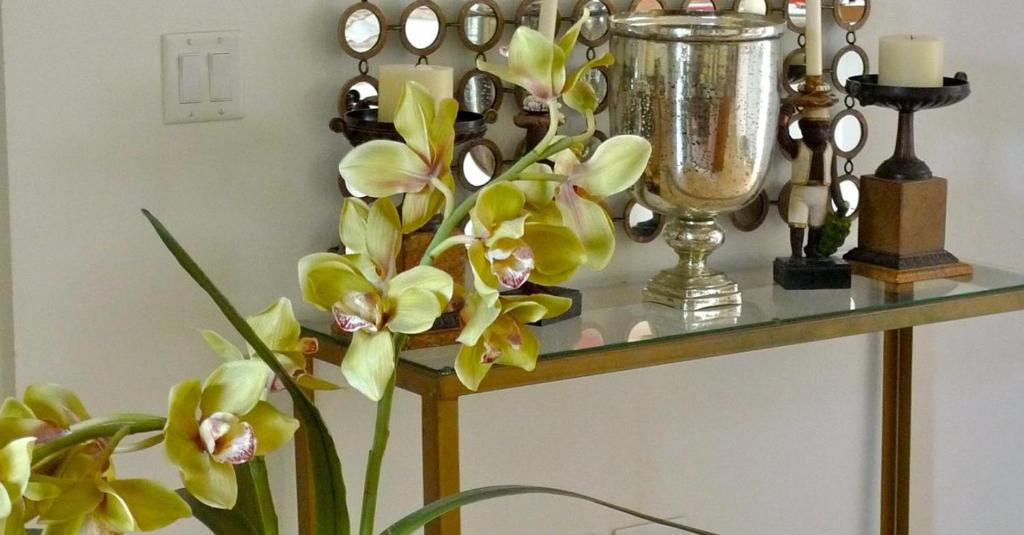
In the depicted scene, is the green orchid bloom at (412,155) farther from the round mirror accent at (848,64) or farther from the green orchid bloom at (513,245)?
the round mirror accent at (848,64)

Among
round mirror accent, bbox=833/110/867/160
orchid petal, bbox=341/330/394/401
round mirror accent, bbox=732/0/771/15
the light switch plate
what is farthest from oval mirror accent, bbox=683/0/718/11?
orchid petal, bbox=341/330/394/401

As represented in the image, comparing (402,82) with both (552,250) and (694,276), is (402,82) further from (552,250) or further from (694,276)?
(552,250)

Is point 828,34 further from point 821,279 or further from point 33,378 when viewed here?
point 33,378

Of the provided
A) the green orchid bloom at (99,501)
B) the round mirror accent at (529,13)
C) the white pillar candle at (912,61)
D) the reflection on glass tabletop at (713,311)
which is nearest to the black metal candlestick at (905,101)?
the white pillar candle at (912,61)

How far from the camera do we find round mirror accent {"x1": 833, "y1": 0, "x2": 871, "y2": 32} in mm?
1664

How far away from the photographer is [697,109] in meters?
1.38

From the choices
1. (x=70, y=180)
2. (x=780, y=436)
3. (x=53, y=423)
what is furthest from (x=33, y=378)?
(x=780, y=436)

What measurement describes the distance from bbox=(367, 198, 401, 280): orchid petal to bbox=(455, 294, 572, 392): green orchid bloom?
0.05m

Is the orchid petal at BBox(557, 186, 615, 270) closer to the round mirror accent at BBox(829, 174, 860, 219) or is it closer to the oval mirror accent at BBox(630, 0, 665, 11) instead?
the oval mirror accent at BBox(630, 0, 665, 11)

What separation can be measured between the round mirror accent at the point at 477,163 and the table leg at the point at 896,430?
652 mm

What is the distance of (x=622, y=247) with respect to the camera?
5.24 feet

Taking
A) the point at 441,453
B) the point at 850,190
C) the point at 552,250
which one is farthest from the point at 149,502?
the point at 850,190

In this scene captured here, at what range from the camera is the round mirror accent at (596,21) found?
1502 mm

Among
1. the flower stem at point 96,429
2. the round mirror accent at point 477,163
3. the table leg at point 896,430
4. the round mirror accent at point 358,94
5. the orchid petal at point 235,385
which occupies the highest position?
the round mirror accent at point 358,94
